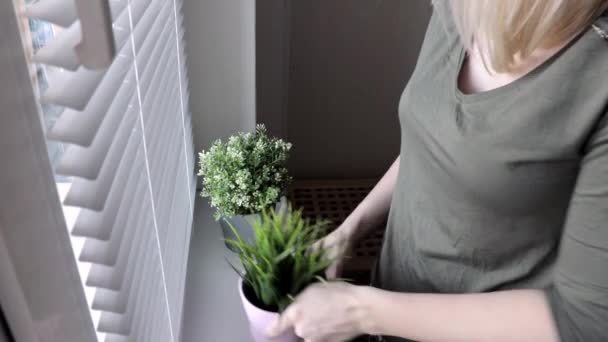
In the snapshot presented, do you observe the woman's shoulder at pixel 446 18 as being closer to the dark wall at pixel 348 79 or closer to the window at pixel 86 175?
the window at pixel 86 175

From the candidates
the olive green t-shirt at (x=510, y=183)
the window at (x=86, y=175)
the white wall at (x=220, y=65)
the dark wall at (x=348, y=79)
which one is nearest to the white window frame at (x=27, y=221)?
the window at (x=86, y=175)

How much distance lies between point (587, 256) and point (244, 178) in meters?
0.60

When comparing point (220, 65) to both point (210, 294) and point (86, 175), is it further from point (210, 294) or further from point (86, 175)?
point (86, 175)

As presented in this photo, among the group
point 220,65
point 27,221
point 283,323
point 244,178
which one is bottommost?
point 283,323

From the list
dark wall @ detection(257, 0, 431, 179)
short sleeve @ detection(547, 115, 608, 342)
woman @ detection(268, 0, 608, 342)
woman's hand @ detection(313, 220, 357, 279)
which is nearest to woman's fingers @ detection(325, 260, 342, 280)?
woman's hand @ detection(313, 220, 357, 279)

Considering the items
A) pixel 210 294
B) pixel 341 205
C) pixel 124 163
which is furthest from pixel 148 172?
pixel 341 205

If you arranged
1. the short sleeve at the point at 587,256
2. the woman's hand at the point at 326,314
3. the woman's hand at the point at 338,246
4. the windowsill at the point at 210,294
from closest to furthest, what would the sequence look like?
the short sleeve at the point at 587,256 < the woman's hand at the point at 326,314 < the woman's hand at the point at 338,246 < the windowsill at the point at 210,294

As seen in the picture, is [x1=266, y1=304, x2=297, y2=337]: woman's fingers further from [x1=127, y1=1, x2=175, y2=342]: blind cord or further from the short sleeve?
the short sleeve

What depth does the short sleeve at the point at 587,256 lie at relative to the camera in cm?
47

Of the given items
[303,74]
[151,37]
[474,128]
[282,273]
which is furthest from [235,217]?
[303,74]

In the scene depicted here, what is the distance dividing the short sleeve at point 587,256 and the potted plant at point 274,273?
12.1 inches

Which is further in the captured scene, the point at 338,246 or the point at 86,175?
the point at 338,246

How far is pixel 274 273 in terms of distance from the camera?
703 mm

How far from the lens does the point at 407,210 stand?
2.42ft
